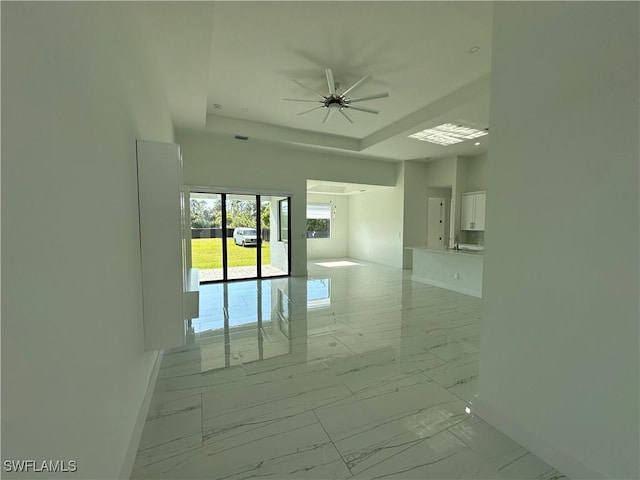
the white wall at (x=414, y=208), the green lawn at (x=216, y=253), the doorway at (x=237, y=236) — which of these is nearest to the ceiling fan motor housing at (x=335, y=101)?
the doorway at (x=237, y=236)

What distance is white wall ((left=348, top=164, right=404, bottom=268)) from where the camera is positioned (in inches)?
344

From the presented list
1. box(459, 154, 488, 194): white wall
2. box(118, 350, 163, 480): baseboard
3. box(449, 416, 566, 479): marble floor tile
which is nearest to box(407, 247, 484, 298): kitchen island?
box(459, 154, 488, 194): white wall

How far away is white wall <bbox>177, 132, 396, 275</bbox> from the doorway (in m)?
0.28

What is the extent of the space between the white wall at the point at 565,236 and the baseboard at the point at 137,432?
241 centimetres

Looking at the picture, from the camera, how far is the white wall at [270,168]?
6.27 m

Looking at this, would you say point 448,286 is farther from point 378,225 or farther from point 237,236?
point 237,236

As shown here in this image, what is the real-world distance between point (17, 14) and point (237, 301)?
15.9ft

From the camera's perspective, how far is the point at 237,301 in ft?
17.1

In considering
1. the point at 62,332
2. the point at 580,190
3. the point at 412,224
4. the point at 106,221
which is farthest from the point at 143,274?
the point at 412,224

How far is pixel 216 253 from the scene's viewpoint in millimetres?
6785

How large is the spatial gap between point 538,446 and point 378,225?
27.0 ft

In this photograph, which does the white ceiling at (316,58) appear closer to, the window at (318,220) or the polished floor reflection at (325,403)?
the polished floor reflection at (325,403)

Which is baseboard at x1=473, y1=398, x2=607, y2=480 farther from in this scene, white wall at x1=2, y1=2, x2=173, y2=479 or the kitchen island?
the kitchen island

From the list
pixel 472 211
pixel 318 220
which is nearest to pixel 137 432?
pixel 472 211
